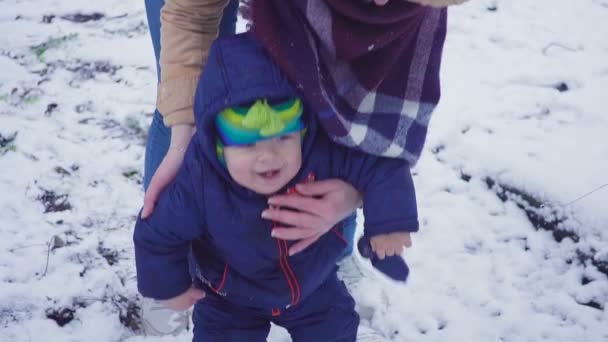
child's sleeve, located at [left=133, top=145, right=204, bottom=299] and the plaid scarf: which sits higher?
the plaid scarf

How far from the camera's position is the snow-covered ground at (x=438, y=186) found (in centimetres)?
162

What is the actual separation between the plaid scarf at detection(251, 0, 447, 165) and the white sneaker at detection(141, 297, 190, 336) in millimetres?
826

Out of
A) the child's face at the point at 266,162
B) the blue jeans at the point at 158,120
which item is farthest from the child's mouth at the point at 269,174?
the blue jeans at the point at 158,120

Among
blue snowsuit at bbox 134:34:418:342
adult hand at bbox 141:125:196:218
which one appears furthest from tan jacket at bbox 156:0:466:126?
blue snowsuit at bbox 134:34:418:342

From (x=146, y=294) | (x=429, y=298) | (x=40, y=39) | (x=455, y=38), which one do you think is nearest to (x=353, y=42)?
(x=146, y=294)

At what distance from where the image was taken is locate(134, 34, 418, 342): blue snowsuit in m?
0.96

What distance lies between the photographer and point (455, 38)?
117 inches

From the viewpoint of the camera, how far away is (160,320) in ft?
5.10

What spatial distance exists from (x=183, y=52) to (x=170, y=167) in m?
0.24

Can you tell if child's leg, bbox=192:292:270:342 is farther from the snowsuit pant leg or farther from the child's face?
the child's face

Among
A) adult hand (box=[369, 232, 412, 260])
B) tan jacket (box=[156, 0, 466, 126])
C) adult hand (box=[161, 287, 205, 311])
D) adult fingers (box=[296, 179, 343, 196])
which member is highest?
tan jacket (box=[156, 0, 466, 126])

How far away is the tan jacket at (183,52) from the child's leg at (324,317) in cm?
47

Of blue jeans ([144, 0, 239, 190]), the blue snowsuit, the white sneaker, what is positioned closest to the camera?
the blue snowsuit

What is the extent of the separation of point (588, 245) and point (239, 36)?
1396 millimetres
